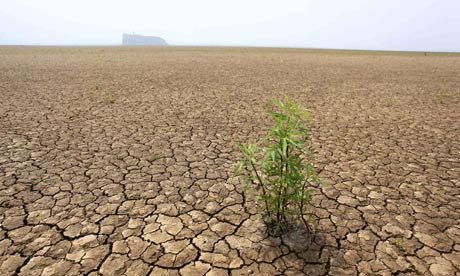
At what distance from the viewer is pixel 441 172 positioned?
3.66 meters

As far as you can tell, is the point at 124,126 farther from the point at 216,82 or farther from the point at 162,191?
the point at 216,82

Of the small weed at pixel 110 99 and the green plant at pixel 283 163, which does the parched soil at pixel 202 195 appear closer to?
the green plant at pixel 283 163

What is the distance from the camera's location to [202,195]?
3.16 meters

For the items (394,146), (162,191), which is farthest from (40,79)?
(394,146)

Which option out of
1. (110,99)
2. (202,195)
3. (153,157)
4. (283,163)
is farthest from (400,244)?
(110,99)

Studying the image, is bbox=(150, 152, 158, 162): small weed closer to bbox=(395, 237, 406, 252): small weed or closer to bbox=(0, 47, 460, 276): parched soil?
bbox=(0, 47, 460, 276): parched soil

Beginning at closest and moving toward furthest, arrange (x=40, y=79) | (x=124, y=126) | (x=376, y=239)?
(x=376, y=239) < (x=124, y=126) < (x=40, y=79)

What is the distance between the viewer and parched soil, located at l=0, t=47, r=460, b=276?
224cm

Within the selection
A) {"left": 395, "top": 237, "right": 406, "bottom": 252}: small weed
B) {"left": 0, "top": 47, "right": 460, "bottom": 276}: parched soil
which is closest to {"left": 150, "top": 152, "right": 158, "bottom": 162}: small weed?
{"left": 0, "top": 47, "right": 460, "bottom": 276}: parched soil

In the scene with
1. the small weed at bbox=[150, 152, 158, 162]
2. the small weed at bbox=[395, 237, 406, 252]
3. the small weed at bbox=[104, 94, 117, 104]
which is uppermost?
the small weed at bbox=[104, 94, 117, 104]

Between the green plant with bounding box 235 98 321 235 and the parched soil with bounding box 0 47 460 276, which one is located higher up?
the green plant with bounding box 235 98 321 235

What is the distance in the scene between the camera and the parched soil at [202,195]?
224cm

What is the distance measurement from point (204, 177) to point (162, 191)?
58cm

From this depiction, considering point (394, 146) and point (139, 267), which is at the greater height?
point (394, 146)
